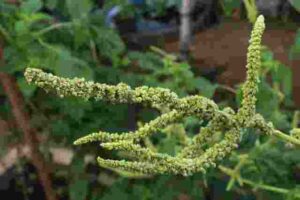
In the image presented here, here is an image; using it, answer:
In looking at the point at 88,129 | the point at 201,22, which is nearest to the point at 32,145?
the point at 88,129

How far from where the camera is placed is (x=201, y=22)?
16.6ft

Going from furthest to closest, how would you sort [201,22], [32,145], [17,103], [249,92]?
[201,22] → [32,145] → [17,103] → [249,92]

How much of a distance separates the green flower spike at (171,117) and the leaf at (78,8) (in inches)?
37.2

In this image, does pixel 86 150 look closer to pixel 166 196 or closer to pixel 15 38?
pixel 166 196

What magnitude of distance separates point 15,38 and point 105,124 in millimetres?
358

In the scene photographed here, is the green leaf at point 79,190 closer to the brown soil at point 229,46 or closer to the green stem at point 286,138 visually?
the green stem at point 286,138

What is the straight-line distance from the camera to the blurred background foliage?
1537 millimetres

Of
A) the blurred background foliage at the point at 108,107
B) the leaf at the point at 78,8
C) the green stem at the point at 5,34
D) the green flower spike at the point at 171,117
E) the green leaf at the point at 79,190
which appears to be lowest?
the green leaf at the point at 79,190

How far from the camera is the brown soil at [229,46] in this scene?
13.9 ft

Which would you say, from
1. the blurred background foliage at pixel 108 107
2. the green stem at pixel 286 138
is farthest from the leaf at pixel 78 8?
the green stem at pixel 286 138

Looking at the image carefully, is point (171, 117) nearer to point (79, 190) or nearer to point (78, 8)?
point (78, 8)

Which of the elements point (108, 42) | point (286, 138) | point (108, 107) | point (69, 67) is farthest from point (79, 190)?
point (286, 138)

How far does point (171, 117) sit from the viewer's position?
1.84ft

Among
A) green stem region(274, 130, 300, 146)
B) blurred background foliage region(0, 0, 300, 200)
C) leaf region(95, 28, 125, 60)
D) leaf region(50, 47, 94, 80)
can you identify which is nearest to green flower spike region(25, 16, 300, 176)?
green stem region(274, 130, 300, 146)
